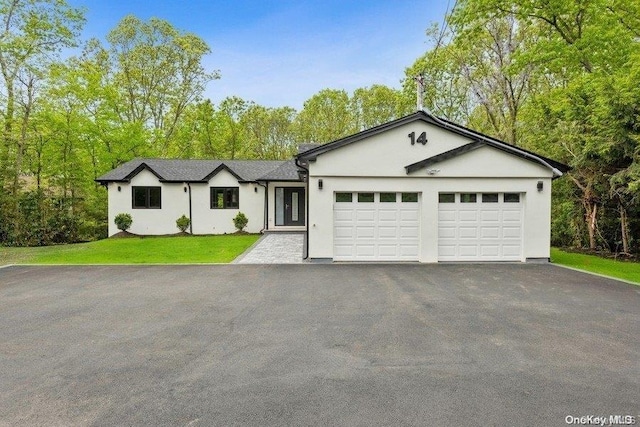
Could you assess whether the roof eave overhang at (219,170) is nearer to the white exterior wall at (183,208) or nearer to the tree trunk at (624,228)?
the white exterior wall at (183,208)

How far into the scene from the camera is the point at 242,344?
468 cm

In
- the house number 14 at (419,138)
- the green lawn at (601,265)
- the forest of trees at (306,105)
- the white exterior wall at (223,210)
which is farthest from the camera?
the white exterior wall at (223,210)

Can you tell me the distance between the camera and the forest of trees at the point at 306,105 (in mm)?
13062

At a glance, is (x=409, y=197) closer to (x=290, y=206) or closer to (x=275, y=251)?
(x=275, y=251)

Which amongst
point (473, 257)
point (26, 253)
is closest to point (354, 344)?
point (473, 257)

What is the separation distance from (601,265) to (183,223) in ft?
60.1

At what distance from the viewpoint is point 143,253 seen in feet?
43.7

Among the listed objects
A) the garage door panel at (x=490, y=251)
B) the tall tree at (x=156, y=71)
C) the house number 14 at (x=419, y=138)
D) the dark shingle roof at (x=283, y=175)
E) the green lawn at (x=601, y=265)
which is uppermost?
the tall tree at (x=156, y=71)

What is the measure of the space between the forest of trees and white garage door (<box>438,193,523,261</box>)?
12.0 ft

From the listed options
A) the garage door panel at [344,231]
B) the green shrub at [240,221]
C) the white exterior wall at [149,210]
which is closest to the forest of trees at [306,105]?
the white exterior wall at [149,210]

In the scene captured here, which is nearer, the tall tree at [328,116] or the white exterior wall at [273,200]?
A: the white exterior wall at [273,200]

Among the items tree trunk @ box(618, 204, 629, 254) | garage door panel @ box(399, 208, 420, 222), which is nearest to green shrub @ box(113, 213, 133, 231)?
garage door panel @ box(399, 208, 420, 222)

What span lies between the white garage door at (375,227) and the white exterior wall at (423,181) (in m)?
0.24

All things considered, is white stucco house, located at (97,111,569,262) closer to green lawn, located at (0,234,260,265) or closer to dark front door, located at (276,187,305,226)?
green lawn, located at (0,234,260,265)
